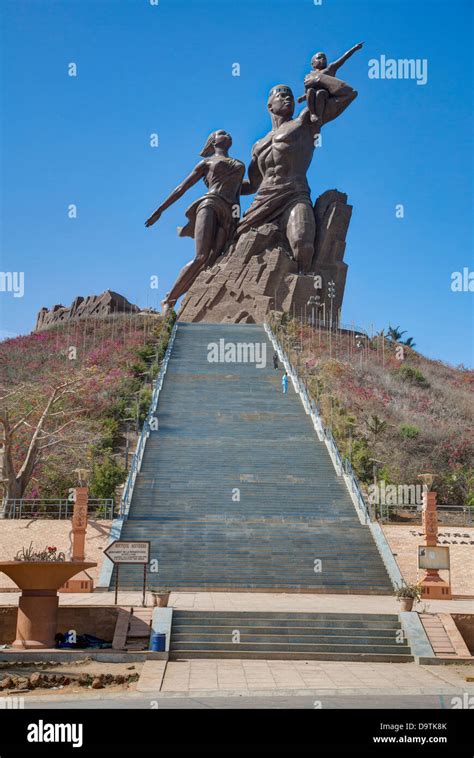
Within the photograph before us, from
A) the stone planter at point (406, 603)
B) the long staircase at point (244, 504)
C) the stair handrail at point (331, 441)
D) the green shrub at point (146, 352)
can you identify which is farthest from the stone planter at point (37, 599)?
the green shrub at point (146, 352)

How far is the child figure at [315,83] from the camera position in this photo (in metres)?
39.6

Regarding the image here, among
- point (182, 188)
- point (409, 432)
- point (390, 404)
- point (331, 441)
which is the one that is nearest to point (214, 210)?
point (182, 188)

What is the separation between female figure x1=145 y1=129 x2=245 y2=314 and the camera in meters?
41.6

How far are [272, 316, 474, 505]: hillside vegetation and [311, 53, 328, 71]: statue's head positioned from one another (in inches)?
491

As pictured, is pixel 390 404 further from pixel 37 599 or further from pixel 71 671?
pixel 71 671

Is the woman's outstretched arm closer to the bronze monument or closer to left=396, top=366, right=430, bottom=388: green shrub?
the bronze monument

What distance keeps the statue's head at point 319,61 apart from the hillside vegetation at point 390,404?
1246cm

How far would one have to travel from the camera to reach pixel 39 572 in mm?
11609

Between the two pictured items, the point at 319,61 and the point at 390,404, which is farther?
the point at 319,61

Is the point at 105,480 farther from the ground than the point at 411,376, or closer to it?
closer to it

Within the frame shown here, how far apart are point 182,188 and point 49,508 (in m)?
27.1

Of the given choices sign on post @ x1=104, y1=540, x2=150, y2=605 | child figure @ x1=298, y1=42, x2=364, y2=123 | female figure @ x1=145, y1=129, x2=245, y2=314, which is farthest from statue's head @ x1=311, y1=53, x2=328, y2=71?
sign on post @ x1=104, y1=540, x2=150, y2=605

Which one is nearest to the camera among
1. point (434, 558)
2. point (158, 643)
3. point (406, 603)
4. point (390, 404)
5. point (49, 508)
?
point (158, 643)

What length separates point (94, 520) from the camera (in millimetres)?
17891
